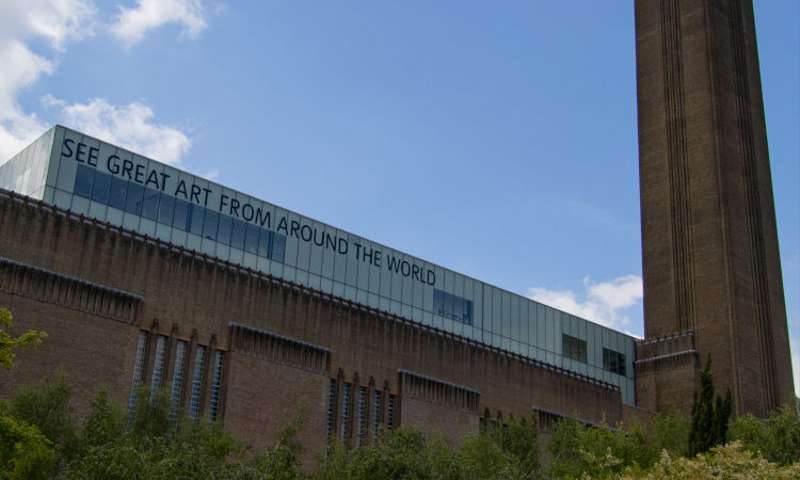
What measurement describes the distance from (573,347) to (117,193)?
33.5 m

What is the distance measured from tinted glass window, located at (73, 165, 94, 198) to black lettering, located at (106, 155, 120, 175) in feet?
3.07

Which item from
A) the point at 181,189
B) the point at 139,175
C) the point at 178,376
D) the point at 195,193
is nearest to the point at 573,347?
the point at 195,193

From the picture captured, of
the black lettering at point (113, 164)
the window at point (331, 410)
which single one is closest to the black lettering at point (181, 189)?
the black lettering at point (113, 164)

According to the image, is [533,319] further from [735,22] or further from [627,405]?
[735,22]

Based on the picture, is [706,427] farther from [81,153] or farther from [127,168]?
[81,153]

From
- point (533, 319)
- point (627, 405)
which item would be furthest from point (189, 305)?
point (627, 405)

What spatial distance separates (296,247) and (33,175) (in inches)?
542

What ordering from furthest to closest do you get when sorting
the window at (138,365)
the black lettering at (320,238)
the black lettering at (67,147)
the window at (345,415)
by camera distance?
the black lettering at (320,238) < the window at (345,415) < the black lettering at (67,147) < the window at (138,365)

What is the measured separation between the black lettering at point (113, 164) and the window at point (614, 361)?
3684cm

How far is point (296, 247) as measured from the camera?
55.1 meters

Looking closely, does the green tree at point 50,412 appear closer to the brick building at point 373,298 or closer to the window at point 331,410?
the brick building at point 373,298

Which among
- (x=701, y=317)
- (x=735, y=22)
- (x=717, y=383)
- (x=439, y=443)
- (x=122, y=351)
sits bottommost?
(x=439, y=443)

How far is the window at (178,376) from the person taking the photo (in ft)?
148

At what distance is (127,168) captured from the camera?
49.2 metres
